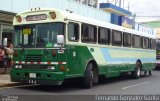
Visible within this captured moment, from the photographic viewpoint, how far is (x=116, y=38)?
755 inches

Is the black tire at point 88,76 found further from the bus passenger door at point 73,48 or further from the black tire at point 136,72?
the black tire at point 136,72

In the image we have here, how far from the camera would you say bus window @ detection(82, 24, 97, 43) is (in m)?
15.6

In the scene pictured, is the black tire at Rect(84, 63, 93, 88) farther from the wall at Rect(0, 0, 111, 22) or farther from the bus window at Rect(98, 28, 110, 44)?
the wall at Rect(0, 0, 111, 22)

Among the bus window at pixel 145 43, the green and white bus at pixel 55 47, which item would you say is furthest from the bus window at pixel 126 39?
the green and white bus at pixel 55 47

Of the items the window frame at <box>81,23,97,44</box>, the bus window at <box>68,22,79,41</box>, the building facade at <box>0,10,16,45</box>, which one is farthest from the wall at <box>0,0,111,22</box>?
the bus window at <box>68,22,79,41</box>

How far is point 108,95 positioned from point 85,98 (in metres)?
1.31

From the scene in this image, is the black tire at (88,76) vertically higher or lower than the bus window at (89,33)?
lower

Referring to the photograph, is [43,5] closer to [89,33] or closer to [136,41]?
[136,41]

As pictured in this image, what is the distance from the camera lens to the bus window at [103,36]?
56.4ft

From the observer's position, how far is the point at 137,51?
22562 millimetres

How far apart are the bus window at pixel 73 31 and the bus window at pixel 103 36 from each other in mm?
2251

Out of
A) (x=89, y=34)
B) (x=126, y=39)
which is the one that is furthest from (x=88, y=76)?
(x=126, y=39)

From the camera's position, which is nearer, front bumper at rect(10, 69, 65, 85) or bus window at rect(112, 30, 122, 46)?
front bumper at rect(10, 69, 65, 85)

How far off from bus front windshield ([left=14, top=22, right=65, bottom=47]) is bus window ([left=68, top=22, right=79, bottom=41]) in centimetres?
42
